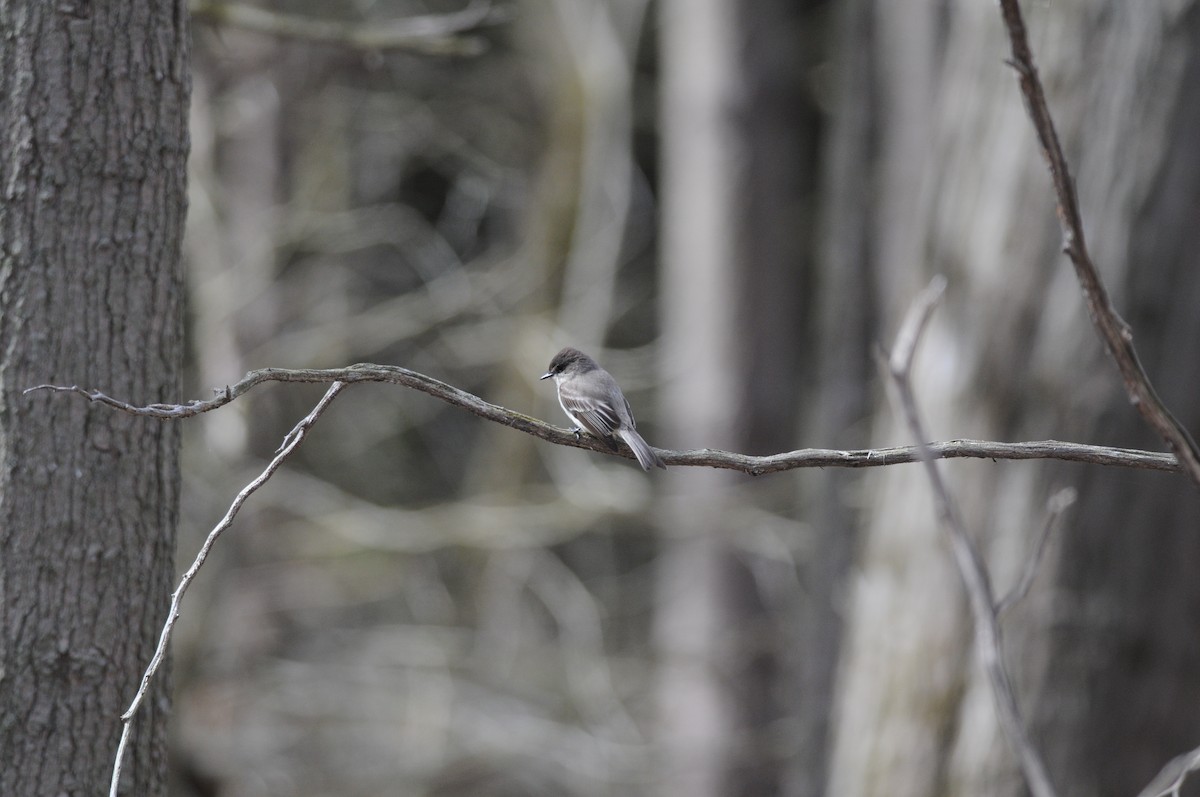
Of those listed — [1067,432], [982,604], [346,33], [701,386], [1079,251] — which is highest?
[701,386]

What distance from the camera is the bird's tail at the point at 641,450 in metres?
2.56

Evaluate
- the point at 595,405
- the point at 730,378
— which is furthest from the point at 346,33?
the point at 730,378

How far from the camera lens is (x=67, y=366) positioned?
2246 millimetres

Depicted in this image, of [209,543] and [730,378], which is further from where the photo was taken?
[730,378]

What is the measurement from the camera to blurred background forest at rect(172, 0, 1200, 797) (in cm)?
449

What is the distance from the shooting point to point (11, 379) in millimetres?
2244

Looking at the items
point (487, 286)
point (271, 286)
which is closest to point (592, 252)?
point (487, 286)

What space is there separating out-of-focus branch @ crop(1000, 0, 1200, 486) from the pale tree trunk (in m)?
2.78

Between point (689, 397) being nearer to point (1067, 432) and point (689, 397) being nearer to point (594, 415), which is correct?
point (1067, 432)

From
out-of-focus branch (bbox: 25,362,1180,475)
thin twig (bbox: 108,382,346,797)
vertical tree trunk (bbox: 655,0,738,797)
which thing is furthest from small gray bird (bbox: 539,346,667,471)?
vertical tree trunk (bbox: 655,0,738,797)

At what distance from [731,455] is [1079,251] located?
834 millimetres

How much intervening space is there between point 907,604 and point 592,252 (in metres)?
7.06

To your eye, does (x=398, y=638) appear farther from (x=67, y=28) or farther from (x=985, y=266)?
(x=67, y=28)

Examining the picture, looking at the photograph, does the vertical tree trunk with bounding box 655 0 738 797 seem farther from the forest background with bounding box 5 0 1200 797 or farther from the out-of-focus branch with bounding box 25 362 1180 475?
the out-of-focus branch with bounding box 25 362 1180 475
